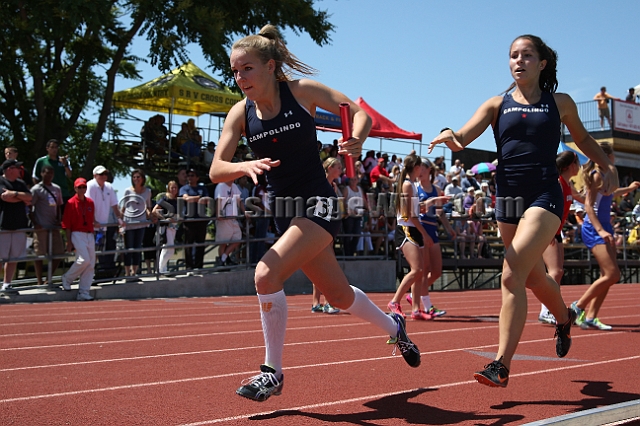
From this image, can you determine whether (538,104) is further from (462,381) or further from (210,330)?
(210,330)

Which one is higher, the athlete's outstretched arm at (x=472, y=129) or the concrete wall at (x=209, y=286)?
the athlete's outstretched arm at (x=472, y=129)

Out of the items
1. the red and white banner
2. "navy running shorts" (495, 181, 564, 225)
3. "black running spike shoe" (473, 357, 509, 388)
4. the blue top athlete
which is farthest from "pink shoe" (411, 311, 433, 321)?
the red and white banner

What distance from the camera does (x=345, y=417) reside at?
4.35m

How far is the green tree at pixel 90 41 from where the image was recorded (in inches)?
675

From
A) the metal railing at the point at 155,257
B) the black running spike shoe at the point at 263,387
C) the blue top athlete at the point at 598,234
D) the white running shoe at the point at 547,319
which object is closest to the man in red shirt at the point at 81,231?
the metal railing at the point at 155,257

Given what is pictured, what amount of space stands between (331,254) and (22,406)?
6.75 ft

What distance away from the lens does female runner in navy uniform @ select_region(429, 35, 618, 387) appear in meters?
4.95

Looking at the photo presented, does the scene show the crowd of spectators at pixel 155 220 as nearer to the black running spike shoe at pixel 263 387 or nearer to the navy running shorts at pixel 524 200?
the navy running shorts at pixel 524 200

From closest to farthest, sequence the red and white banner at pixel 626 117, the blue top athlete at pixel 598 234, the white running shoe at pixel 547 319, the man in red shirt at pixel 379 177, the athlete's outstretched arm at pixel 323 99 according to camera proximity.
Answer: the athlete's outstretched arm at pixel 323 99
the blue top athlete at pixel 598 234
the white running shoe at pixel 547 319
the man in red shirt at pixel 379 177
the red and white banner at pixel 626 117

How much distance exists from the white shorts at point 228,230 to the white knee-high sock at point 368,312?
32.8ft

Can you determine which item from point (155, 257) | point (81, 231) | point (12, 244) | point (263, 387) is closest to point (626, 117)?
point (155, 257)

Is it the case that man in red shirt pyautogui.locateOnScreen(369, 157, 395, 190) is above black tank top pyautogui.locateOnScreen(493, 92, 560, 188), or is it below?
above

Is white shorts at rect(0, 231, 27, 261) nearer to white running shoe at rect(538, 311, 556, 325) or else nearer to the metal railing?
the metal railing

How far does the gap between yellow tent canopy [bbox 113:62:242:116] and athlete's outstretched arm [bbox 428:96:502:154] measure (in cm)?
1537
